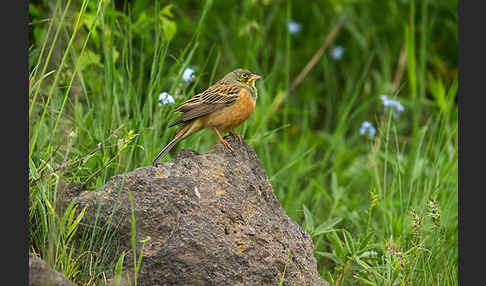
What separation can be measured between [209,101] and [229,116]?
0.66ft

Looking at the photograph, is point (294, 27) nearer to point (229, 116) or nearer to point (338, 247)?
point (229, 116)

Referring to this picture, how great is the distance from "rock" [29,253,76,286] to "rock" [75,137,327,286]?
519 millimetres

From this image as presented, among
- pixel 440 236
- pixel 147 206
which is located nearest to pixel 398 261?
pixel 440 236

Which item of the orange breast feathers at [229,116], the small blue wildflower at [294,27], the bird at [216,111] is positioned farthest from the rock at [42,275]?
the small blue wildflower at [294,27]

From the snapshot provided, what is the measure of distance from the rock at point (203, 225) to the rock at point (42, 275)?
52 centimetres

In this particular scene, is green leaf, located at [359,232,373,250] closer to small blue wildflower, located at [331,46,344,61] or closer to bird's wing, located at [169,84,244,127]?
bird's wing, located at [169,84,244,127]

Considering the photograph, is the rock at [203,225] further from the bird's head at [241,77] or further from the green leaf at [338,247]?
the bird's head at [241,77]

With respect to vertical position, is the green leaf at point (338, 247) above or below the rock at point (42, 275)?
below

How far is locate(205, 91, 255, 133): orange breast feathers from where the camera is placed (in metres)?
5.10

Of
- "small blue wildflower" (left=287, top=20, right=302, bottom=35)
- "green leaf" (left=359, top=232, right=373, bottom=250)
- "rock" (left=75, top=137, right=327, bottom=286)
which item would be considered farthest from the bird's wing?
"small blue wildflower" (left=287, top=20, right=302, bottom=35)

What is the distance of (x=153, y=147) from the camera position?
523 cm

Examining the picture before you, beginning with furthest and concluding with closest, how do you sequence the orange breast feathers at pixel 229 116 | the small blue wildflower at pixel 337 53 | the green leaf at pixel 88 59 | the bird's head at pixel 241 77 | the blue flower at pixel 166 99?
the small blue wildflower at pixel 337 53 → the green leaf at pixel 88 59 → the bird's head at pixel 241 77 → the blue flower at pixel 166 99 → the orange breast feathers at pixel 229 116

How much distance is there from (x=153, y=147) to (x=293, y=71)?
415cm

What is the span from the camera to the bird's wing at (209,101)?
5.00m
